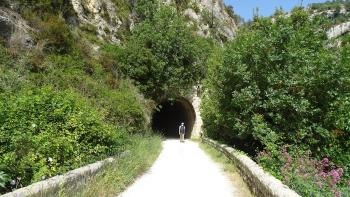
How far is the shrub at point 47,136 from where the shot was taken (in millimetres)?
6551

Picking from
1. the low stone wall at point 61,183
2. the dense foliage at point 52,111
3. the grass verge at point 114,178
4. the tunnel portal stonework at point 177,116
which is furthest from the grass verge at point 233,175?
the tunnel portal stonework at point 177,116

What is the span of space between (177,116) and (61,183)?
3486 centimetres

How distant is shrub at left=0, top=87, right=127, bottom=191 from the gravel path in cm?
129

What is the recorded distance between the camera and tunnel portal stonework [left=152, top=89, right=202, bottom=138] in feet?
104

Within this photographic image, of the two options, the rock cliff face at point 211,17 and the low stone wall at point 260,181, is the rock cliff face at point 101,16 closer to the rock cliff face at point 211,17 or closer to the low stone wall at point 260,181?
the rock cliff face at point 211,17

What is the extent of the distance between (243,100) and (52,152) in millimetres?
7610

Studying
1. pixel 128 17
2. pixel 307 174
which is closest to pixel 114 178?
pixel 307 174

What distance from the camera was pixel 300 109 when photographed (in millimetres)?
12367

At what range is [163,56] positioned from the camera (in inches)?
1091

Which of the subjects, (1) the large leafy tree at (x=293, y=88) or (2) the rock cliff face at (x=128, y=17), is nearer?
(1) the large leafy tree at (x=293, y=88)

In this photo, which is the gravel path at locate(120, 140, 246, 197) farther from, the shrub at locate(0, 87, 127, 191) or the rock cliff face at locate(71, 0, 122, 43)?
the rock cliff face at locate(71, 0, 122, 43)

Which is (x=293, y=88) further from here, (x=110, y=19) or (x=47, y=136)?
(x=110, y=19)

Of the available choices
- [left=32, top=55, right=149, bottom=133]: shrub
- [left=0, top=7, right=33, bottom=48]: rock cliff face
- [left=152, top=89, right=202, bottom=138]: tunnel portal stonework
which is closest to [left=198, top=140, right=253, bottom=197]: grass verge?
[left=32, top=55, right=149, bottom=133]: shrub

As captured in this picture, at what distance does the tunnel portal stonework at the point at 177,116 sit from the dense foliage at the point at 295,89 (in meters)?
14.7
